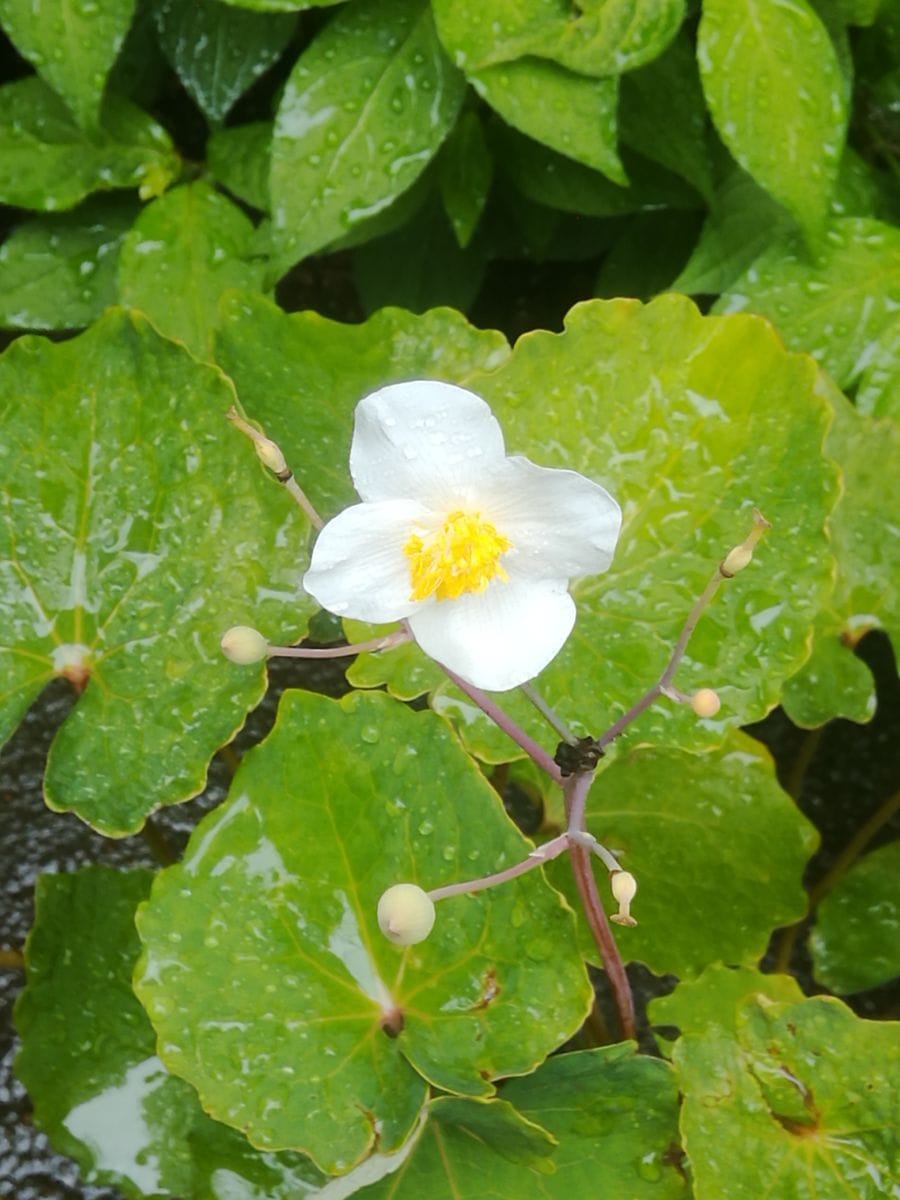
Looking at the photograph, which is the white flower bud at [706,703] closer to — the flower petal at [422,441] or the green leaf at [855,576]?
the flower petal at [422,441]

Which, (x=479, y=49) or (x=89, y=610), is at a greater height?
(x=479, y=49)

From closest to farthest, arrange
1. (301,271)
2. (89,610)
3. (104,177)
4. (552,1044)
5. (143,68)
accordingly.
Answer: (552,1044) < (89,610) < (104,177) < (143,68) < (301,271)

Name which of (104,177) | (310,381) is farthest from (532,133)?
(104,177)

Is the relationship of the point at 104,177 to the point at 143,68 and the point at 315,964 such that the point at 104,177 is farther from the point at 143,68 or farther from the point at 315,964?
the point at 315,964

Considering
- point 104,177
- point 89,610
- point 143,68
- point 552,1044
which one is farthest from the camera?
point 143,68

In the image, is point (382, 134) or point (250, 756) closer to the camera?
point (250, 756)

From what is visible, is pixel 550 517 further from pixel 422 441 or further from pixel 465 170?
A: pixel 465 170

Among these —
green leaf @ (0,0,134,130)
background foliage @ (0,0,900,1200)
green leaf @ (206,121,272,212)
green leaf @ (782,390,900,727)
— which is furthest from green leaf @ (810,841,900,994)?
green leaf @ (0,0,134,130)
